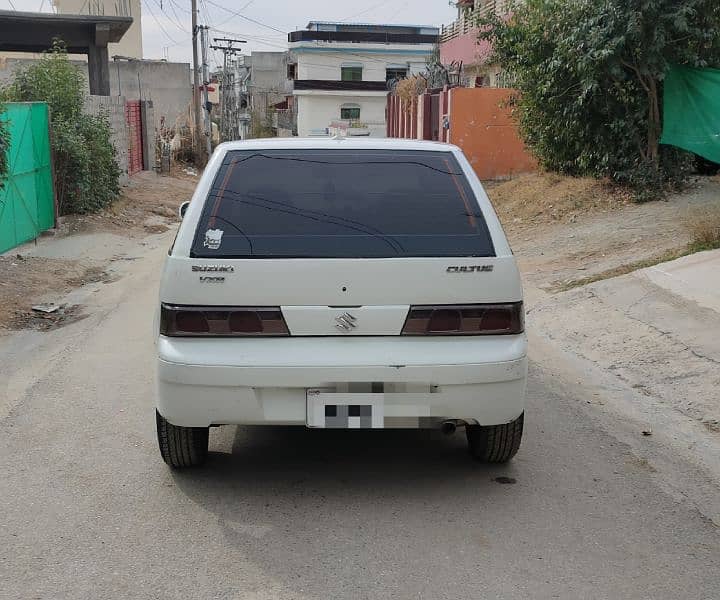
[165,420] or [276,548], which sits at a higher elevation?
[165,420]

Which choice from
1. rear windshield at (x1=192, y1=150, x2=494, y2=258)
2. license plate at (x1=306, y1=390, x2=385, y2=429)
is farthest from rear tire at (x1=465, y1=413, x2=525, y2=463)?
rear windshield at (x1=192, y1=150, x2=494, y2=258)

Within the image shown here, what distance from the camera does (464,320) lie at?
417 centimetres

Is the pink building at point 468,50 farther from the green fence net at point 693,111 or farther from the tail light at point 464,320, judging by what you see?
the tail light at point 464,320

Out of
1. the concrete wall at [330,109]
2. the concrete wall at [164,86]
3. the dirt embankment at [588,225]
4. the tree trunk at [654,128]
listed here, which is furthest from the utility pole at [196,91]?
the tree trunk at [654,128]

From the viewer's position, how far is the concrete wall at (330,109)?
6194 centimetres

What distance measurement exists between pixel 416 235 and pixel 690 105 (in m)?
9.79

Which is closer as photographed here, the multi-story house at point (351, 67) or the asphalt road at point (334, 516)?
the asphalt road at point (334, 516)

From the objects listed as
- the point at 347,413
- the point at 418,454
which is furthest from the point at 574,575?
the point at 418,454

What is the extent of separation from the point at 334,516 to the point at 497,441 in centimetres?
101

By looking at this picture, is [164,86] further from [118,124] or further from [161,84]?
[118,124]

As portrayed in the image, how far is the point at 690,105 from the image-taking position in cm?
1271

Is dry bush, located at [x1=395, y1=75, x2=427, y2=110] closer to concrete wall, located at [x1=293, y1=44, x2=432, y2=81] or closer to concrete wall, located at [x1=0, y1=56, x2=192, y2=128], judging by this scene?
concrete wall, located at [x1=0, y1=56, x2=192, y2=128]

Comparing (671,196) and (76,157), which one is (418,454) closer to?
(671,196)

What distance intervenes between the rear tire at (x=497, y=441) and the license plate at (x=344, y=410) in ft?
2.37
